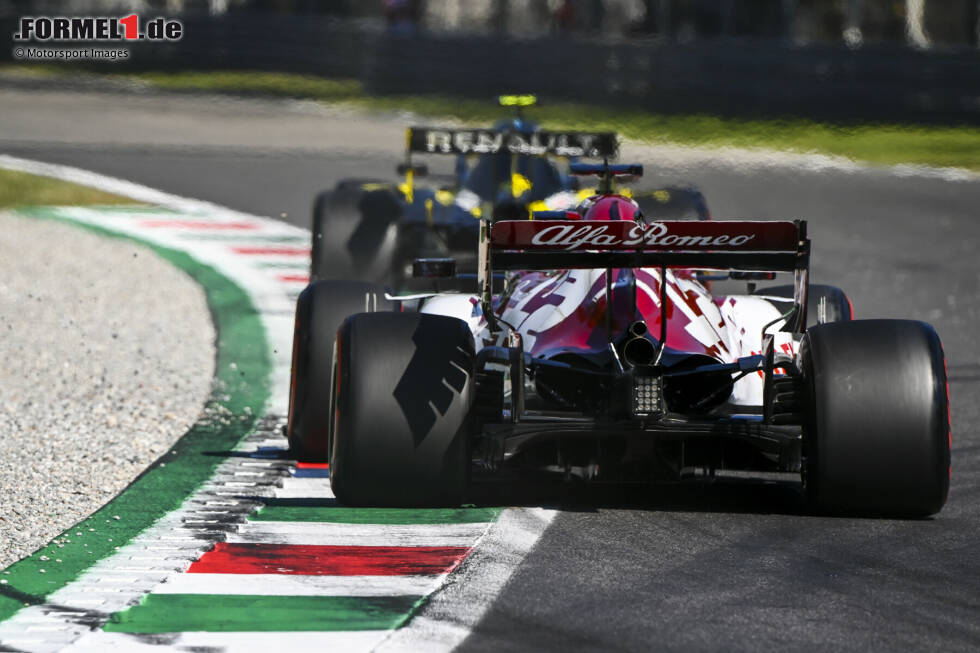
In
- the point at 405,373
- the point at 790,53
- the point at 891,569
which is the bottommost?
the point at 891,569

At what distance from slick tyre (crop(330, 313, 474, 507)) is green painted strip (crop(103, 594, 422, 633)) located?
1210mm

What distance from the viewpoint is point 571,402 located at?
7.59m

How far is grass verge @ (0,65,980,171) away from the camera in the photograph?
73.8ft

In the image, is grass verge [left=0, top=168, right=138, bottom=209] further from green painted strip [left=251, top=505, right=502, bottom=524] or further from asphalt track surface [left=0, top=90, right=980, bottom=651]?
green painted strip [left=251, top=505, right=502, bottom=524]

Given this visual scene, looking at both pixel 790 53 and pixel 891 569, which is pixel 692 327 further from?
pixel 790 53

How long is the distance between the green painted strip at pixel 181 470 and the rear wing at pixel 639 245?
5.45ft

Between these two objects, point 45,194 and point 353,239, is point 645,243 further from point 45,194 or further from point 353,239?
point 45,194

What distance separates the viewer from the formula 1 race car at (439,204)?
44.5 feet

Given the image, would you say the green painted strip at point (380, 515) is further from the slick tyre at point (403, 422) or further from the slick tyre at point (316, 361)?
the slick tyre at point (316, 361)

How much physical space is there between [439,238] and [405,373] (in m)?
6.69

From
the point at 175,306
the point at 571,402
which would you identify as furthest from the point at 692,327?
the point at 175,306

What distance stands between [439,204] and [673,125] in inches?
398

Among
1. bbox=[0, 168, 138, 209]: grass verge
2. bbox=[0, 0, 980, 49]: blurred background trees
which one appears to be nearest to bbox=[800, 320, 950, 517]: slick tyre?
bbox=[0, 168, 138, 209]: grass verge

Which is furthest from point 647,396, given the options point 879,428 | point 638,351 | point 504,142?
point 504,142
